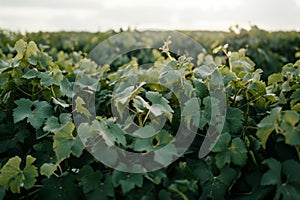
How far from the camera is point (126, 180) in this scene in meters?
2.08

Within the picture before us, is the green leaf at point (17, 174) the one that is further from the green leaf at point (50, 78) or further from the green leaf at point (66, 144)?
the green leaf at point (50, 78)

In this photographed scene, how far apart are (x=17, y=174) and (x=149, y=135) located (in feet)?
2.00

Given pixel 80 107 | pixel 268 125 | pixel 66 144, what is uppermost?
pixel 268 125

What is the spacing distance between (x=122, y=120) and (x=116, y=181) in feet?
1.14

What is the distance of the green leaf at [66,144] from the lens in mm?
2135

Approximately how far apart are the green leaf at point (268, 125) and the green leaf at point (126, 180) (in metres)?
0.53

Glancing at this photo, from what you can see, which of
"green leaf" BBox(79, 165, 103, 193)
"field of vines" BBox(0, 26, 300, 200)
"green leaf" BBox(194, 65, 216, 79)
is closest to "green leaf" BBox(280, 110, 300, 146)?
"field of vines" BBox(0, 26, 300, 200)

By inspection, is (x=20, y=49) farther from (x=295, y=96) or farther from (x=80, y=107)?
(x=295, y=96)

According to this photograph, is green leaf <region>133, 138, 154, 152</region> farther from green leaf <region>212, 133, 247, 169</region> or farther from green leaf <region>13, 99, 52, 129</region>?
green leaf <region>13, 99, 52, 129</region>

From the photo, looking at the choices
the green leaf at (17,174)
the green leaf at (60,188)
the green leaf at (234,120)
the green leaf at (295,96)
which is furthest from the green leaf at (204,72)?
the green leaf at (17,174)

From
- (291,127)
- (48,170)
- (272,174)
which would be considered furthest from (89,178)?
(291,127)

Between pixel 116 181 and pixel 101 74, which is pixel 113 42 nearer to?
pixel 101 74

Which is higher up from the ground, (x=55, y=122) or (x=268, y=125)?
(x=268, y=125)

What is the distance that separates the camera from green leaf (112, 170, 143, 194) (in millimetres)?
2047
